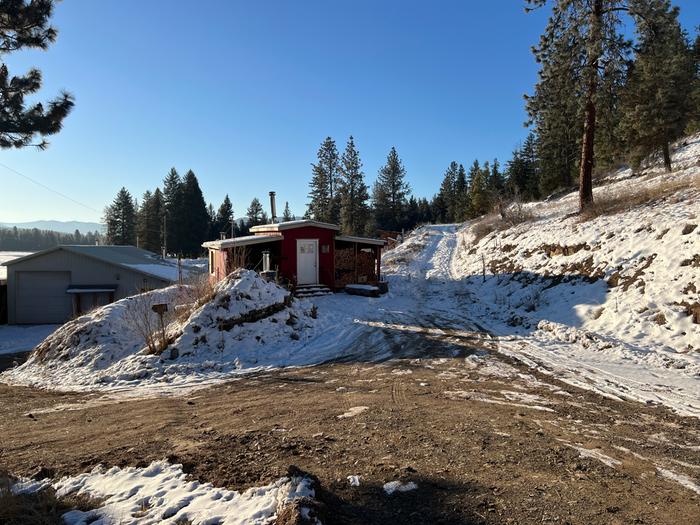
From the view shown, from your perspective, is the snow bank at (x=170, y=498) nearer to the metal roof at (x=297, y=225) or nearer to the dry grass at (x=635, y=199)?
the metal roof at (x=297, y=225)

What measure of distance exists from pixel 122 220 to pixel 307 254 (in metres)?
54.8

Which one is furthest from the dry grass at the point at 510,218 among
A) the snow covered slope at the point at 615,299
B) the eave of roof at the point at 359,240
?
the eave of roof at the point at 359,240

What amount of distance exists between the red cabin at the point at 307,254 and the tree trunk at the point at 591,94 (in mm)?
9502

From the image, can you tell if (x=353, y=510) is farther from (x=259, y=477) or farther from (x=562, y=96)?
(x=562, y=96)

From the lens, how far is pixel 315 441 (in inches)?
192

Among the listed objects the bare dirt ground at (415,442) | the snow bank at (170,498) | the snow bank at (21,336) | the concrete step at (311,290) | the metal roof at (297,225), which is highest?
the metal roof at (297,225)

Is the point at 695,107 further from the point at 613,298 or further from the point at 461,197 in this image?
the point at 461,197

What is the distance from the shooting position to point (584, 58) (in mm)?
16641

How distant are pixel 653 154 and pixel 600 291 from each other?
25.7 metres

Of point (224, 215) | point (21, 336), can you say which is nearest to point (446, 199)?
point (224, 215)

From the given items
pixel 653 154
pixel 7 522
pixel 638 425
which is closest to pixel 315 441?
pixel 7 522

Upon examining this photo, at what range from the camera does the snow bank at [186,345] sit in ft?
31.1

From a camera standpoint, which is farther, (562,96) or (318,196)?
(318,196)

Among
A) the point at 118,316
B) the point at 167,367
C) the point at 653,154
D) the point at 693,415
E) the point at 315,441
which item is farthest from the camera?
the point at 653,154
